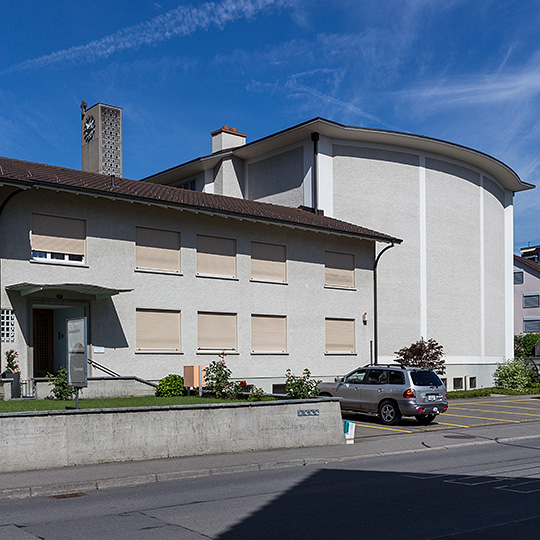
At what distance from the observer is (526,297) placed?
65.2 metres

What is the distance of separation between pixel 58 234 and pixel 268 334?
9245 millimetres

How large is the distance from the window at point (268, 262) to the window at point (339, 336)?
3.17 metres

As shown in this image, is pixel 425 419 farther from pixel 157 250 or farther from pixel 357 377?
pixel 157 250

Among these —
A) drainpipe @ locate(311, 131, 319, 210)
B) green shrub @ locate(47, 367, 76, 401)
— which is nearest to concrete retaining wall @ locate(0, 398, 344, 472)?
green shrub @ locate(47, 367, 76, 401)

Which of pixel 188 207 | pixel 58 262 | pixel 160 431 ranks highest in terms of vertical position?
pixel 188 207

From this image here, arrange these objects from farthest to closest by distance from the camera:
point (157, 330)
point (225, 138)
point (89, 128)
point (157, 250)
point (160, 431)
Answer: point (225, 138), point (89, 128), point (157, 250), point (157, 330), point (160, 431)

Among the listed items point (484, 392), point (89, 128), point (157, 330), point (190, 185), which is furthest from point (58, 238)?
point (484, 392)

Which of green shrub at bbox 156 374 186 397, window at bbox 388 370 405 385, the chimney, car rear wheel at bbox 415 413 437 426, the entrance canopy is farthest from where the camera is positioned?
the chimney

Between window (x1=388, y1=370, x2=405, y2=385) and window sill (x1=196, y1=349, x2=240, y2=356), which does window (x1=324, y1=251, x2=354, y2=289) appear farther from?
window (x1=388, y1=370, x2=405, y2=385)

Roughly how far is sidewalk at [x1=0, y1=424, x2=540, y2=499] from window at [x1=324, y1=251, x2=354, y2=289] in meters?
11.7

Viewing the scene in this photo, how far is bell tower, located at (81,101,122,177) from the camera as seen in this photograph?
32.9 metres

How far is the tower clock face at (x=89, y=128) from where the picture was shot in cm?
3353

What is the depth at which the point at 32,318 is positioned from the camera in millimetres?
21094

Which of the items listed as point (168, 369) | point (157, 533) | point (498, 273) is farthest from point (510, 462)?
point (498, 273)
